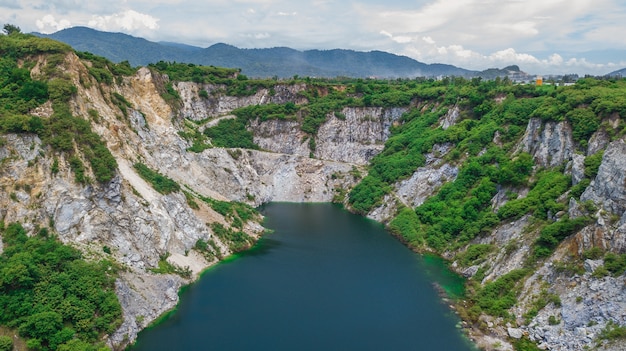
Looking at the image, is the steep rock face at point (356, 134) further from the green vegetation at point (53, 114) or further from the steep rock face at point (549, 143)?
the green vegetation at point (53, 114)

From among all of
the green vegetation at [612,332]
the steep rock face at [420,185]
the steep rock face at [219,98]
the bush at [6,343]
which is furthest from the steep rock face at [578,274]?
the steep rock face at [219,98]

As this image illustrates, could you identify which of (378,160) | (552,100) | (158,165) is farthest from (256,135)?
(552,100)

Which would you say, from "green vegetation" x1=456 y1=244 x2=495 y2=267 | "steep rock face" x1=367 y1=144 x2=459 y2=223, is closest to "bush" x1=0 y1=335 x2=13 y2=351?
"green vegetation" x1=456 y1=244 x2=495 y2=267

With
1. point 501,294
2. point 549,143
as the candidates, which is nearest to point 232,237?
point 501,294

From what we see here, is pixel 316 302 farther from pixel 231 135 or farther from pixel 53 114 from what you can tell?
pixel 231 135

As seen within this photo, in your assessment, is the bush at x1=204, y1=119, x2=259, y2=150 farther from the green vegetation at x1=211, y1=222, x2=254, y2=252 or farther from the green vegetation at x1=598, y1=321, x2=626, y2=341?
the green vegetation at x1=598, y1=321, x2=626, y2=341
